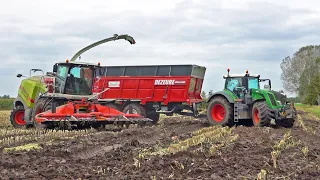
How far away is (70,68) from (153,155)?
790 cm

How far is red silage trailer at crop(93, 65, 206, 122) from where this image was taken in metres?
17.7

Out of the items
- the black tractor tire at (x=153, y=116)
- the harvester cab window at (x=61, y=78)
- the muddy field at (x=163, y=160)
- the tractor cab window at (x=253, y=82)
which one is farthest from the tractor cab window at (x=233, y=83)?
the harvester cab window at (x=61, y=78)

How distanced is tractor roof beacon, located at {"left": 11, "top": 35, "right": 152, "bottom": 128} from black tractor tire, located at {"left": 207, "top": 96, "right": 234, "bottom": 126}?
232 centimetres

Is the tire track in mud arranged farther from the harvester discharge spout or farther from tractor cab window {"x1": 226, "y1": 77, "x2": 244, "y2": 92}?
the harvester discharge spout

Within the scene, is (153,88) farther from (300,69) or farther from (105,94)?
(300,69)

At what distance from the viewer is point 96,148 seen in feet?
29.1

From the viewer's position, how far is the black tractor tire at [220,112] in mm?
14750

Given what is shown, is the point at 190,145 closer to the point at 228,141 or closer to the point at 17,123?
the point at 228,141

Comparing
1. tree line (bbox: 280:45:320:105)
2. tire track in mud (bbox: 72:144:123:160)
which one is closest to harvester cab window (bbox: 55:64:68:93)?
tire track in mud (bbox: 72:144:123:160)

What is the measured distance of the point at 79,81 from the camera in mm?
15258

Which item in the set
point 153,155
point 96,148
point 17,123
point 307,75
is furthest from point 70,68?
point 307,75

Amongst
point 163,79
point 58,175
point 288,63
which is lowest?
point 58,175

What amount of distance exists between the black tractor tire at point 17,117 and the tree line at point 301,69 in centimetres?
5458

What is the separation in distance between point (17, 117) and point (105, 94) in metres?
4.04
